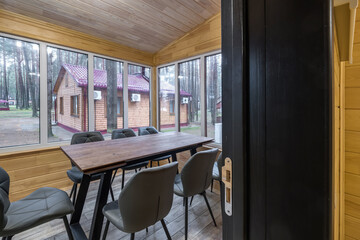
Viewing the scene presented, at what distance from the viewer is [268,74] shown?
41 cm

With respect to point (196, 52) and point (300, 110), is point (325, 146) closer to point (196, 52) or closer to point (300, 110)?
point (300, 110)

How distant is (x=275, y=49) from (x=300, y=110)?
15 cm

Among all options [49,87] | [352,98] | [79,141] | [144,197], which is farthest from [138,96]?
[352,98]

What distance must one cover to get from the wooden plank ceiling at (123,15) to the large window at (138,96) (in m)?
0.73

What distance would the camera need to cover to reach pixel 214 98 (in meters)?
3.12

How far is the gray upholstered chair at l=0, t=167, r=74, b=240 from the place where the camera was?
117 cm

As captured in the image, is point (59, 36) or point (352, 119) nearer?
point (352, 119)

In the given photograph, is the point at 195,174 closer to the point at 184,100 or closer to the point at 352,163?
the point at 352,163

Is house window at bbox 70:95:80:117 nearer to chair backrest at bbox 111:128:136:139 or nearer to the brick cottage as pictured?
the brick cottage

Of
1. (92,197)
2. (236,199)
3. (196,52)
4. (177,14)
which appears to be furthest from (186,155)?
(236,199)

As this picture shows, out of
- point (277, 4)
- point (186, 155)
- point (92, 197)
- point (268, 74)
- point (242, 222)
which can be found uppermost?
point (277, 4)

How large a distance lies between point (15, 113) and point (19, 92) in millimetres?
312

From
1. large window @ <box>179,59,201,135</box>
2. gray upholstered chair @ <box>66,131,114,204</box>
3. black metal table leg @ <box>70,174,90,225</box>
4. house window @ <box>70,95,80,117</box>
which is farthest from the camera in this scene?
large window @ <box>179,59,201,135</box>

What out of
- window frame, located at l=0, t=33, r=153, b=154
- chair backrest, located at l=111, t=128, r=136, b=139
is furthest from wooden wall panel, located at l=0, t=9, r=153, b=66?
chair backrest, located at l=111, t=128, r=136, b=139
